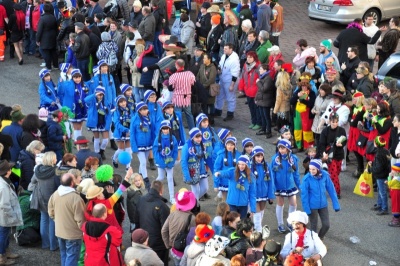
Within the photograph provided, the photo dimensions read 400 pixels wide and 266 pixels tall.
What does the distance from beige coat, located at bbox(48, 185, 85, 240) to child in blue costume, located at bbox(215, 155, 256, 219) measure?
2504 mm

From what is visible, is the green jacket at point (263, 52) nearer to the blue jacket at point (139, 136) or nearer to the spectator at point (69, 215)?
the blue jacket at point (139, 136)

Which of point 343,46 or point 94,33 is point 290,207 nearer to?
point 343,46

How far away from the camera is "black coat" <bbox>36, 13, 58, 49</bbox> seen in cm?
2236

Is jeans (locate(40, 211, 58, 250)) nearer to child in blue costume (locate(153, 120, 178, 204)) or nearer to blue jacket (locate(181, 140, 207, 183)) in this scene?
child in blue costume (locate(153, 120, 178, 204))

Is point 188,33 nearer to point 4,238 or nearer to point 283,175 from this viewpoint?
point 283,175

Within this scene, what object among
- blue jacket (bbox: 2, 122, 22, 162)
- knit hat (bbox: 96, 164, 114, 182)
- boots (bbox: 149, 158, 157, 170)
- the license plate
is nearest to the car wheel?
the license plate

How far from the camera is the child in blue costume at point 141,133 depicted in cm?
1622

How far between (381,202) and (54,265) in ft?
18.9

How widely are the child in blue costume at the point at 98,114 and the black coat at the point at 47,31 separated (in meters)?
5.43

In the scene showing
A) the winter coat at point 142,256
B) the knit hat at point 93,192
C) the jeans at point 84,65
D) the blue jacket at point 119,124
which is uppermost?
the knit hat at point 93,192

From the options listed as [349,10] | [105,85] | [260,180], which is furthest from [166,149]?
[349,10]

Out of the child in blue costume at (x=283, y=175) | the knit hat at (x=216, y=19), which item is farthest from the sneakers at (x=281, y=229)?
the knit hat at (x=216, y=19)

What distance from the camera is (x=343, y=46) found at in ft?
67.2

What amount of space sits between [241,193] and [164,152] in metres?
2.12
